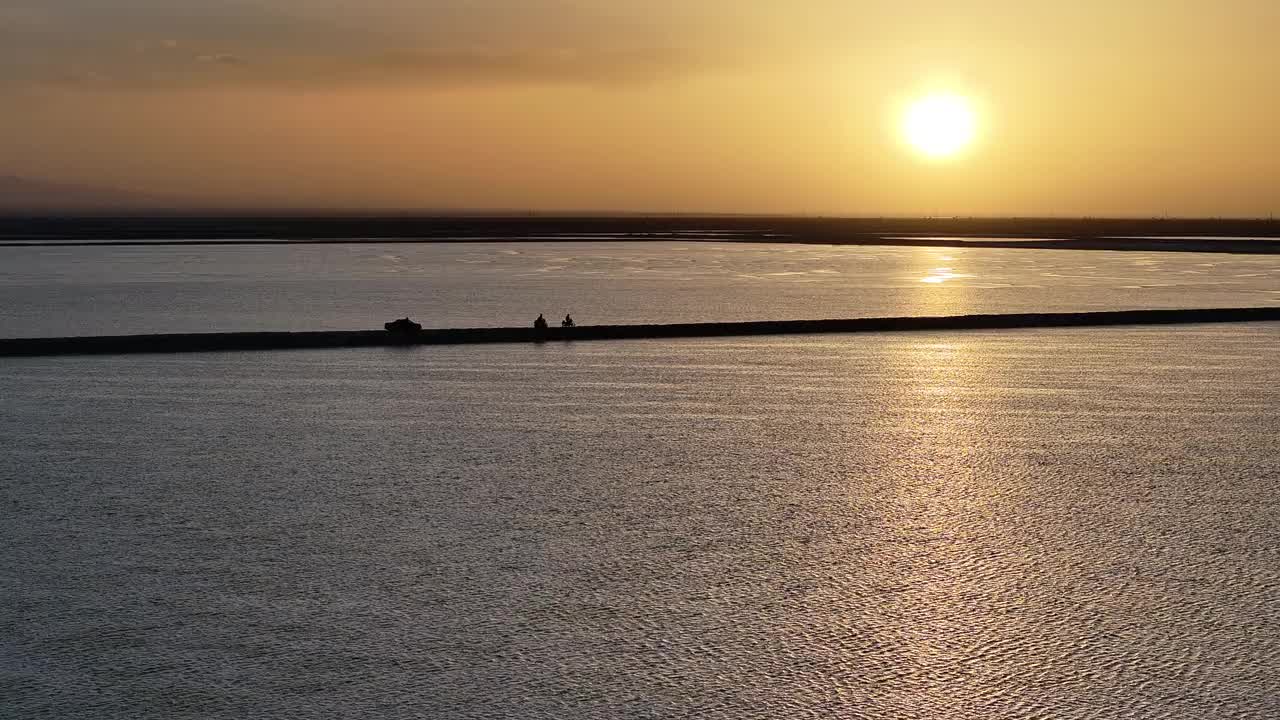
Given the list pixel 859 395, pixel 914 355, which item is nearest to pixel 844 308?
pixel 914 355

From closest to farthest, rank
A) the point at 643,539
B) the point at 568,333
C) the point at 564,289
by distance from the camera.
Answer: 1. the point at 643,539
2. the point at 568,333
3. the point at 564,289

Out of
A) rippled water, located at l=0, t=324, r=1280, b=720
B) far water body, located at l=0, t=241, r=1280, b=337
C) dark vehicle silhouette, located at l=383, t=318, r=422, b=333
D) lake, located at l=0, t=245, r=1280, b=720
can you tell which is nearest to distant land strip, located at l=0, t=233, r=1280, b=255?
far water body, located at l=0, t=241, r=1280, b=337

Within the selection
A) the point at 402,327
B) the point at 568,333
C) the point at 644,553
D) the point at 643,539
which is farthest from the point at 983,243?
the point at 644,553

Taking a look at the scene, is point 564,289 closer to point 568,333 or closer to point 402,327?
point 568,333

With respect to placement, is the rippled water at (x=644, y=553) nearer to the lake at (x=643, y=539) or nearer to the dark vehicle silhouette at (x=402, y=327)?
the lake at (x=643, y=539)

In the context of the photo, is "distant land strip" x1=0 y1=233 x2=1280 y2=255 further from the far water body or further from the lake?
the lake

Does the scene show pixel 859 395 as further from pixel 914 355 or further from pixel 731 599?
pixel 731 599
